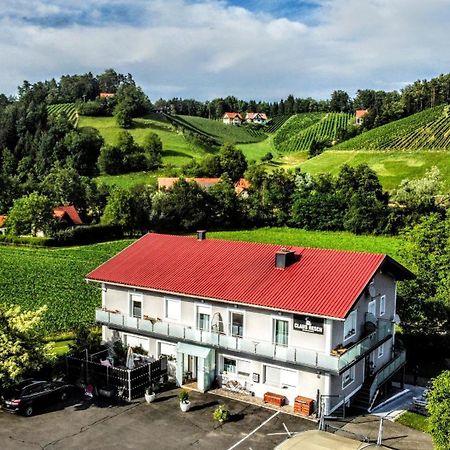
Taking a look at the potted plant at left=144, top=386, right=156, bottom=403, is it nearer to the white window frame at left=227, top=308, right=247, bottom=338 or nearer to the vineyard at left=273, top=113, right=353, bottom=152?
the white window frame at left=227, top=308, right=247, bottom=338

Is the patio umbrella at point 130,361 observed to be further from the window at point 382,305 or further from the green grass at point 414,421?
the window at point 382,305

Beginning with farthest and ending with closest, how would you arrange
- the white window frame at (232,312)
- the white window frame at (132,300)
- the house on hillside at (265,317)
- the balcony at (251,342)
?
the white window frame at (132,300) → the white window frame at (232,312) → the house on hillside at (265,317) → the balcony at (251,342)

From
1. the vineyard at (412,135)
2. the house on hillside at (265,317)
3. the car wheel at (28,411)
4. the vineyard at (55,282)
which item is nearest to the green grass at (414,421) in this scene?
the house on hillside at (265,317)

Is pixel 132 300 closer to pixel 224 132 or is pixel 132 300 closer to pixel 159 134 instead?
pixel 159 134

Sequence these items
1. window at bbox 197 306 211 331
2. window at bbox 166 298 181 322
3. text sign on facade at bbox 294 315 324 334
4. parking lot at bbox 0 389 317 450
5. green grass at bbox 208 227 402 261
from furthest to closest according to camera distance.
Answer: green grass at bbox 208 227 402 261 < window at bbox 166 298 181 322 < window at bbox 197 306 211 331 < text sign on facade at bbox 294 315 324 334 < parking lot at bbox 0 389 317 450

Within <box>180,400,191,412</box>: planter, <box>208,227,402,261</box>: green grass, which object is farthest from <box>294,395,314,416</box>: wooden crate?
<box>208,227,402,261</box>: green grass
